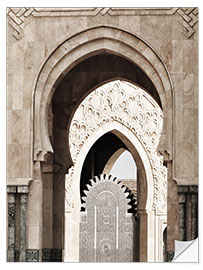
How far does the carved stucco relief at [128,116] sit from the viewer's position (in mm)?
20188

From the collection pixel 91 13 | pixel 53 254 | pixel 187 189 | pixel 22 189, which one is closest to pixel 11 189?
pixel 22 189

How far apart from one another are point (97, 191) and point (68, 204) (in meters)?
1.60

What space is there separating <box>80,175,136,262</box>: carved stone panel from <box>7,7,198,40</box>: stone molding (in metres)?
9.41

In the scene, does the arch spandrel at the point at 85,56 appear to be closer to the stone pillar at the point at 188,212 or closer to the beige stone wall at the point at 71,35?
the beige stone wall at the point at 71,35

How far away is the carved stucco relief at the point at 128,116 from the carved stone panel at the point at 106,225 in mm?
991

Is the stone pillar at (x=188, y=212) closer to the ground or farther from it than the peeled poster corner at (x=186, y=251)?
farther from it

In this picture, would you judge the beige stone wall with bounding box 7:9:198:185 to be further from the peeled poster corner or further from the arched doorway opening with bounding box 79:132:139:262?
the arched doorway opening with bounding box 79:132:139:262

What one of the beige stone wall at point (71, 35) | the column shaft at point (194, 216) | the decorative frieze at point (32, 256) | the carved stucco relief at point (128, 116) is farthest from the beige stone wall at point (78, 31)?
the carved stucco relief at point (128, 116)

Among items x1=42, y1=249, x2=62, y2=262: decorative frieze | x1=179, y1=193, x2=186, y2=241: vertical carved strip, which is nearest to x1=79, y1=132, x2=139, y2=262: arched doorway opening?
x1=42, y1=249, x2=62, y2=262: decorative frieze

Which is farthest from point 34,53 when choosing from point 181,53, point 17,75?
point 181,53

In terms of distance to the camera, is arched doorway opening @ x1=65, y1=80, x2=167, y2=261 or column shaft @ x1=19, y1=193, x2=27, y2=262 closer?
column shaft @ x1=19, y1=193, x2=27, y2=262

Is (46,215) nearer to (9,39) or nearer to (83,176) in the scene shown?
(9,39)

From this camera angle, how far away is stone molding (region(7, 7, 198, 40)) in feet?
38.2

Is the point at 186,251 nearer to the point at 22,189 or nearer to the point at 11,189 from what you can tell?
the point at 22,189
